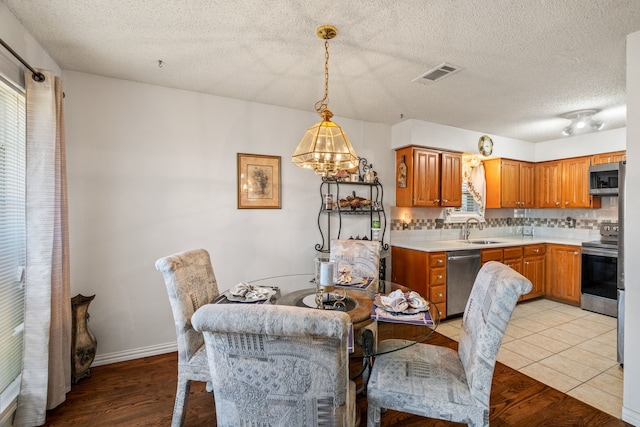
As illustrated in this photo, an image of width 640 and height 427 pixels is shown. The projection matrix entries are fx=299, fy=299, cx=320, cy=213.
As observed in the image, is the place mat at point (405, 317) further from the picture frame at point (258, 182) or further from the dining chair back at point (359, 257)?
the picture frame at point (258, 182)

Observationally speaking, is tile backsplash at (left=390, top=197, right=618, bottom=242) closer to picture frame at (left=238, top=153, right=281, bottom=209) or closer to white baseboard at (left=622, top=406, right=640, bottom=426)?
picture frame at (left=238, top=153, right=281, bottom=209)

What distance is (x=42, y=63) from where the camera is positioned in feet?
7.07

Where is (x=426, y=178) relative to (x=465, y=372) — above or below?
above

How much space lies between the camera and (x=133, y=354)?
2.73 m

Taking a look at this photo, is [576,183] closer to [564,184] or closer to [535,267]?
[564,184]

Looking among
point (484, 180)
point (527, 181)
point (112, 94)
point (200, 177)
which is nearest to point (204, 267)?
point (200, 177)

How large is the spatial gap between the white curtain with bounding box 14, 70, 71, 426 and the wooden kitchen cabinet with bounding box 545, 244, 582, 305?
5.77 metres

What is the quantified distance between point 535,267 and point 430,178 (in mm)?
2181

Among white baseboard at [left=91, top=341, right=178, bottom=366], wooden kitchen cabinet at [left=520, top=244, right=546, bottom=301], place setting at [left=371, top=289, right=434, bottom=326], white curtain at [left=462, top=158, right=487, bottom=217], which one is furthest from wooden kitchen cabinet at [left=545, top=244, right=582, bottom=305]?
white baseboard at [left=91, top=341, right=178, bottom=366]

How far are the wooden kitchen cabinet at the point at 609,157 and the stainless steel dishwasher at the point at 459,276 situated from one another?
2379 mm

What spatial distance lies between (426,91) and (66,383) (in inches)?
153

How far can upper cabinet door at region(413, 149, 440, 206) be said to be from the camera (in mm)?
3922

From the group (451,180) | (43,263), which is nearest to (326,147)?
(43,263)

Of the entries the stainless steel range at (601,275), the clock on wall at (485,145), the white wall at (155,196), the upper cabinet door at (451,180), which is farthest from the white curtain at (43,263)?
the stainless steel range at (601,275)
